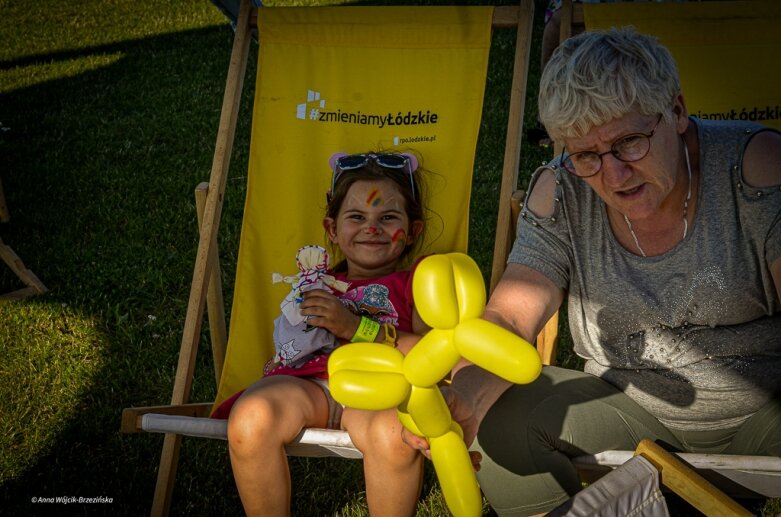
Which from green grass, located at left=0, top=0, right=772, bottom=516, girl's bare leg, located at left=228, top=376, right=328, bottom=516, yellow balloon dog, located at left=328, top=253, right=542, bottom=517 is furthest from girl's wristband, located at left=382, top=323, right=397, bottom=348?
yellow balloon dog, located at left=328, top=253, right=542, bottom=517

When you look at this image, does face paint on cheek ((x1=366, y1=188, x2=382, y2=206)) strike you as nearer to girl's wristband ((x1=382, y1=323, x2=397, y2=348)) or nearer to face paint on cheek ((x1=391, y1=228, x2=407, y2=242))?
face paint on cheek ((x1=391, y1=228, x2=407, y2=242))

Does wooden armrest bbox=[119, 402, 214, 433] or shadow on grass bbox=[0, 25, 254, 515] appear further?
shadow on grass bbox=[0, 25, 254, 515]

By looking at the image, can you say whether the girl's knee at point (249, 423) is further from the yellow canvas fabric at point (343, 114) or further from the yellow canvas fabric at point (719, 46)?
the yellow canvas fabric at point (719, 46)

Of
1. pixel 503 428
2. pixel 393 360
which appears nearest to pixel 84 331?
pixel 503 428

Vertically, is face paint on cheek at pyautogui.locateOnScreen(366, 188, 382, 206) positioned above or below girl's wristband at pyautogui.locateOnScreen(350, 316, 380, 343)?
above

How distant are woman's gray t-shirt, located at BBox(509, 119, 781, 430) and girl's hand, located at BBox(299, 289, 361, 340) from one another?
1.92 feet

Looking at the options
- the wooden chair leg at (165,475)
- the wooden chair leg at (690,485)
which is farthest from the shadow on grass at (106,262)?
the wooden chair leg at (690,485)

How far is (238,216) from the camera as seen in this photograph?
198 inches

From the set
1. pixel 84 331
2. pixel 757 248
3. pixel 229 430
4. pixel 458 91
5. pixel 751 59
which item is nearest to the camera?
pixel 757 248

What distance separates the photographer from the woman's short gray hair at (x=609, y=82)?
1983 mm

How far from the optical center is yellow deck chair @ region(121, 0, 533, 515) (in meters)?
3.11

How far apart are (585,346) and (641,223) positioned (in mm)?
434

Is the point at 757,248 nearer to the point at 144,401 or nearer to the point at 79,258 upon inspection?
the point at 144,401

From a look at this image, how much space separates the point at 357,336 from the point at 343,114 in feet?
3.43
